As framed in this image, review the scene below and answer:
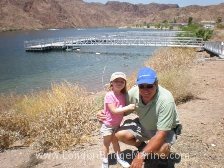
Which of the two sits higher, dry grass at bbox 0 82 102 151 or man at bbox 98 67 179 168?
man at bbox 98 67 179 168

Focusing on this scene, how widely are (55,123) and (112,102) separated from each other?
2.27 metres

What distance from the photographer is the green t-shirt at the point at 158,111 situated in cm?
437

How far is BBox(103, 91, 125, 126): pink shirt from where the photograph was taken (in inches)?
197

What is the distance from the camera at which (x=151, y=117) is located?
4.62 metres

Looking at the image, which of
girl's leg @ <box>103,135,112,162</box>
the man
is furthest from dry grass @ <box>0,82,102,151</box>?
the man

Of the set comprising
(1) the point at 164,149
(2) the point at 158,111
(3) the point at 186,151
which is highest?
(2) the point at 158,111

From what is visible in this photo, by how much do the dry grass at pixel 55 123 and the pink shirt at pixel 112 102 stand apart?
165 centimetres

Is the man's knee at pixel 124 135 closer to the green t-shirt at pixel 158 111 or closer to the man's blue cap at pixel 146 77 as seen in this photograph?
the green t-shirt at pixel 158 111

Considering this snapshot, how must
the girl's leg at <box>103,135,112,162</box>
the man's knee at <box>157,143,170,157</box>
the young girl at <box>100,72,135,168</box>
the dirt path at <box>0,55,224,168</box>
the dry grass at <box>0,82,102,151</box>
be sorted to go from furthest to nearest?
the dry grass at <box>0,82,102,151</box>, the dirt path at <box>0,55,224,168</box>, the girl's leg at <box>103,135,112,162</box>, the young girl at <box>100,72,135,168</box>, the man's knee at <box>157,143,170,157</box>

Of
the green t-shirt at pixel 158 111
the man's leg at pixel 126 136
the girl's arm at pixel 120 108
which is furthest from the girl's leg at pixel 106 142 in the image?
the green t-shirt at pixel 158 111

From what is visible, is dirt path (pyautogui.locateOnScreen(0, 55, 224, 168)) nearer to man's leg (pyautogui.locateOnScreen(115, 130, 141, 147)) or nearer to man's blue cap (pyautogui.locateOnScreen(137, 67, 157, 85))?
man's leg (pyautogui.locateOnScreen(115, 130, 141, 147))

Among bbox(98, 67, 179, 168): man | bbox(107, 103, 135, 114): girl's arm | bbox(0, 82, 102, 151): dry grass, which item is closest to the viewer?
bbox(98, 67, 179, 168): man

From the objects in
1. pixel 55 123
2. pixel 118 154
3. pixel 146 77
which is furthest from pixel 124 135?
pixel 55 123

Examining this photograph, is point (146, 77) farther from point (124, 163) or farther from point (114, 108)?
point (124, 163)
